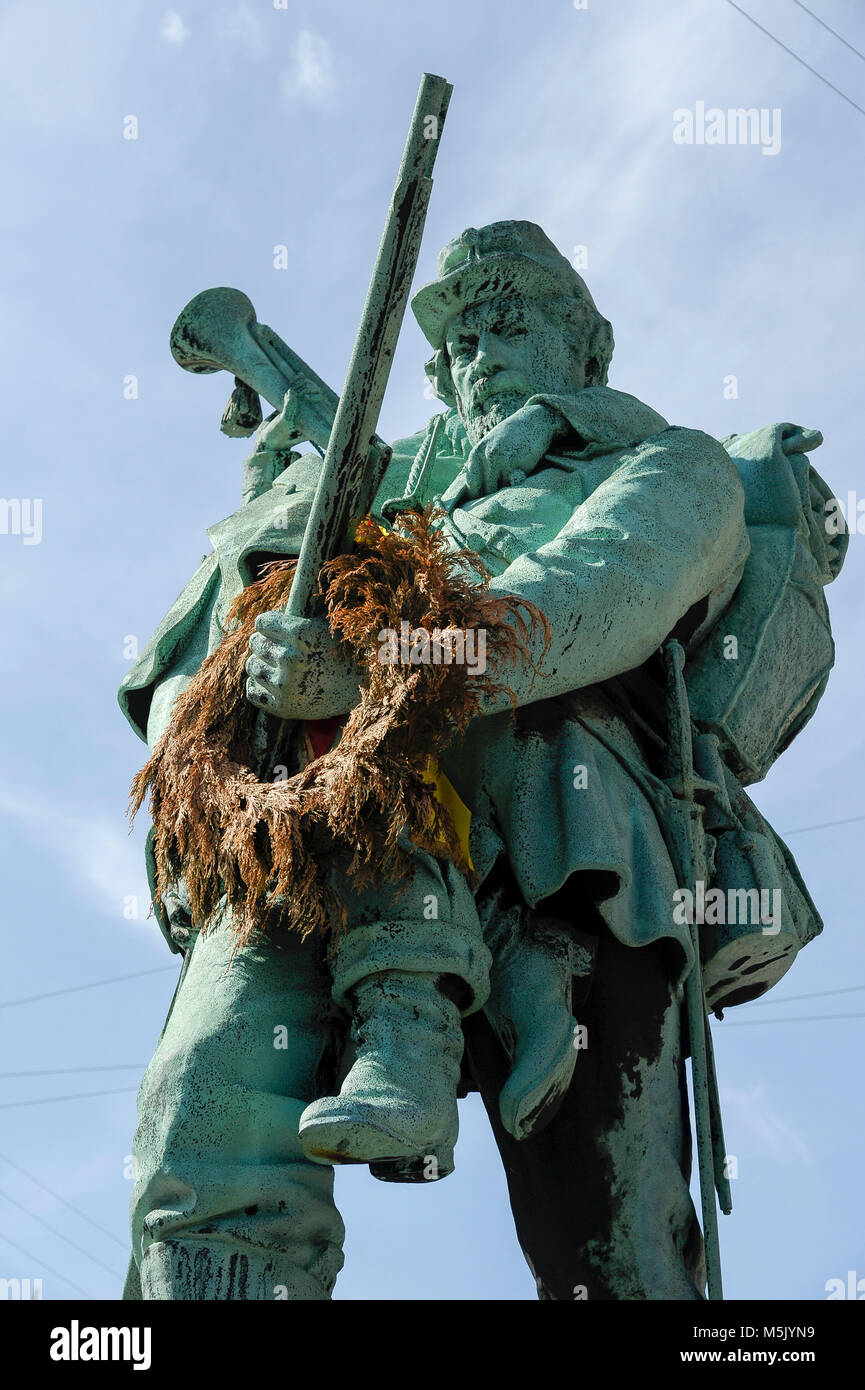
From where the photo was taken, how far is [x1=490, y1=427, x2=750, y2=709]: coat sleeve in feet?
22.1

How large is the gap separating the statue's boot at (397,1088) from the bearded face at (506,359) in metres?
2.59

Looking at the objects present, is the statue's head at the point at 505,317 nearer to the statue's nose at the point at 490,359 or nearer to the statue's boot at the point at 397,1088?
the statue's nose at the point at 490,359

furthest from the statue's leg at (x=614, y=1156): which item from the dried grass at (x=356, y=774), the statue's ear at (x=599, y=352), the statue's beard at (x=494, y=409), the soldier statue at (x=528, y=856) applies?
the statue's ear at (x=599, y=352)

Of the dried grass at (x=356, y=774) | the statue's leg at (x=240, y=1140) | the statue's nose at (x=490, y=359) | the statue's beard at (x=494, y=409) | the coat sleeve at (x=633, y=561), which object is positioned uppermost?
the statue's nose at (x=490, y=359)

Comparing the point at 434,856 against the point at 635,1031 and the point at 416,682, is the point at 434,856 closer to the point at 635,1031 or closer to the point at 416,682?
the point at 416,682

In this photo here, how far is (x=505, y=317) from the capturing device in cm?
813

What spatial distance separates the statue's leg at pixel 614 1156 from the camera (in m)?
6.64

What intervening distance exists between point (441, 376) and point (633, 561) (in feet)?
5.49

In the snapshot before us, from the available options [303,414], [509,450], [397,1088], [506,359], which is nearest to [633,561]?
[509,450]

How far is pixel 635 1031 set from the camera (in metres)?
6.86

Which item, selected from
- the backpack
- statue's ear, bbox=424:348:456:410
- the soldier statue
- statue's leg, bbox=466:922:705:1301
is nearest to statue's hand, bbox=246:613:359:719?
the soldier statue

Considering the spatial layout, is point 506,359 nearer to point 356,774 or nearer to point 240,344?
point 240,344

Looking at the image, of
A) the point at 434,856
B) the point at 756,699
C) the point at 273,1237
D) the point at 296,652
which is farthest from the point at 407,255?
the point at 273,1237

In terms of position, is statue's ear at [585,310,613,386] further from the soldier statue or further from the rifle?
the rifle
